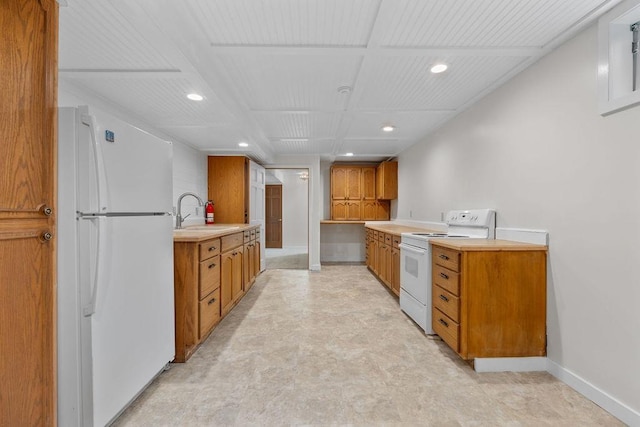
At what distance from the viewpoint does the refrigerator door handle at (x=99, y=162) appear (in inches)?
51.1

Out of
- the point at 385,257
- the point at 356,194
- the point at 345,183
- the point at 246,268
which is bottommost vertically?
the point at 246,268

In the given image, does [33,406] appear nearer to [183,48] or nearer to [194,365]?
[194,365]

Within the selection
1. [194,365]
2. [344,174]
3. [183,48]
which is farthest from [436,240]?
[344,174]

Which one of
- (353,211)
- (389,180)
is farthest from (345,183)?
(389,180)

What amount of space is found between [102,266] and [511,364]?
2.68 metres

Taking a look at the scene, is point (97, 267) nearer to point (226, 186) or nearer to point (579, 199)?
point (579, 199)

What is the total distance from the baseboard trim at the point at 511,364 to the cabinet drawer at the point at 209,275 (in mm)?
2190

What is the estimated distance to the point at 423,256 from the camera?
266cm

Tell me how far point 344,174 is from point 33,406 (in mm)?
5447

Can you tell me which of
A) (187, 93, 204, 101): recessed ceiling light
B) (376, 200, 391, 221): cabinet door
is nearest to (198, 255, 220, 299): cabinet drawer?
(187, 93, 204, 101): recessed ceiling light

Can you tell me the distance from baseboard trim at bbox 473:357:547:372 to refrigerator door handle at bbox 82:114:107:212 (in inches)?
101

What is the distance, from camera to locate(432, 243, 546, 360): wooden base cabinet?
6.61 feet

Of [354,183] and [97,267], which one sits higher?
[354,183]

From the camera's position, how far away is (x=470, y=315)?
6.63 feet
